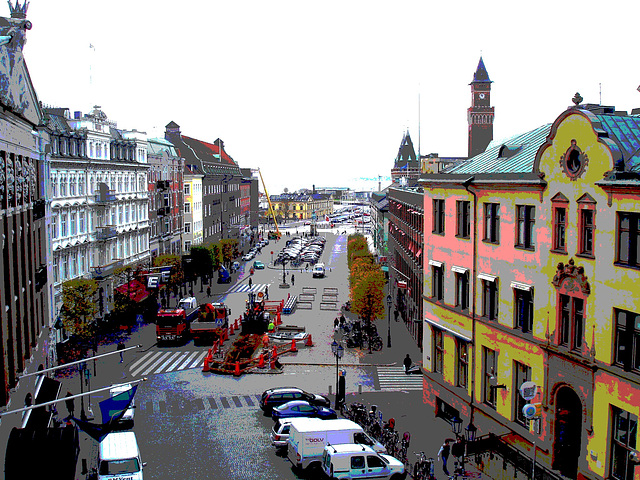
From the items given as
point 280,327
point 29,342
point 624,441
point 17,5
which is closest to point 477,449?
point 624,441

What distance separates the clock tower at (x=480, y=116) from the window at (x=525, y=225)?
1437 inches

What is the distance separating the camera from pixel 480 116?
64938mm

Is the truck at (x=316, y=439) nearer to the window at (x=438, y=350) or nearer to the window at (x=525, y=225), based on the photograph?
the window at (x=438, y=350)

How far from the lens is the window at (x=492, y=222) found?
2948cm

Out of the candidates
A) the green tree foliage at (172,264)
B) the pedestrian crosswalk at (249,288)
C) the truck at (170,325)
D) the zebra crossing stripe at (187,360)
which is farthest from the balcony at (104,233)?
the pedestrian crosswalk at (249,288)

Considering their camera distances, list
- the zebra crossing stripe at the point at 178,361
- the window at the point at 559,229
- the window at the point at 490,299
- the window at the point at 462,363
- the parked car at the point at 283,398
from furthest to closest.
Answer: the zebra crossing stripe at the point at 178,361 < the parked car at the point at 283,398 < the window at the point at 462,363 < the window at the point at 490,299 < the window at the point at 559,229

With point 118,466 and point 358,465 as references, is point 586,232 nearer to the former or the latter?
point 358,465

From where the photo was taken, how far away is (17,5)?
3036 cm

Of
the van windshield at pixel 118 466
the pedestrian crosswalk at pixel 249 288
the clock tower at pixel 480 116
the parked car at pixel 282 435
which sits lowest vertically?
the pedestrian crosswalk at pixel 249 288

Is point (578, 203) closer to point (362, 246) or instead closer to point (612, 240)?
point (612, 240)

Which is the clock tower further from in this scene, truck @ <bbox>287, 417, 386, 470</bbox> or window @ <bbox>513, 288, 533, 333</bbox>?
truck @ <bbox>287, 417, 386, 470</bbox>

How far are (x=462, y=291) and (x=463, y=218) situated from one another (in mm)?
3371

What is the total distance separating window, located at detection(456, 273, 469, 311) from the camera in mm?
31891

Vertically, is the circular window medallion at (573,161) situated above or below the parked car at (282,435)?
above
